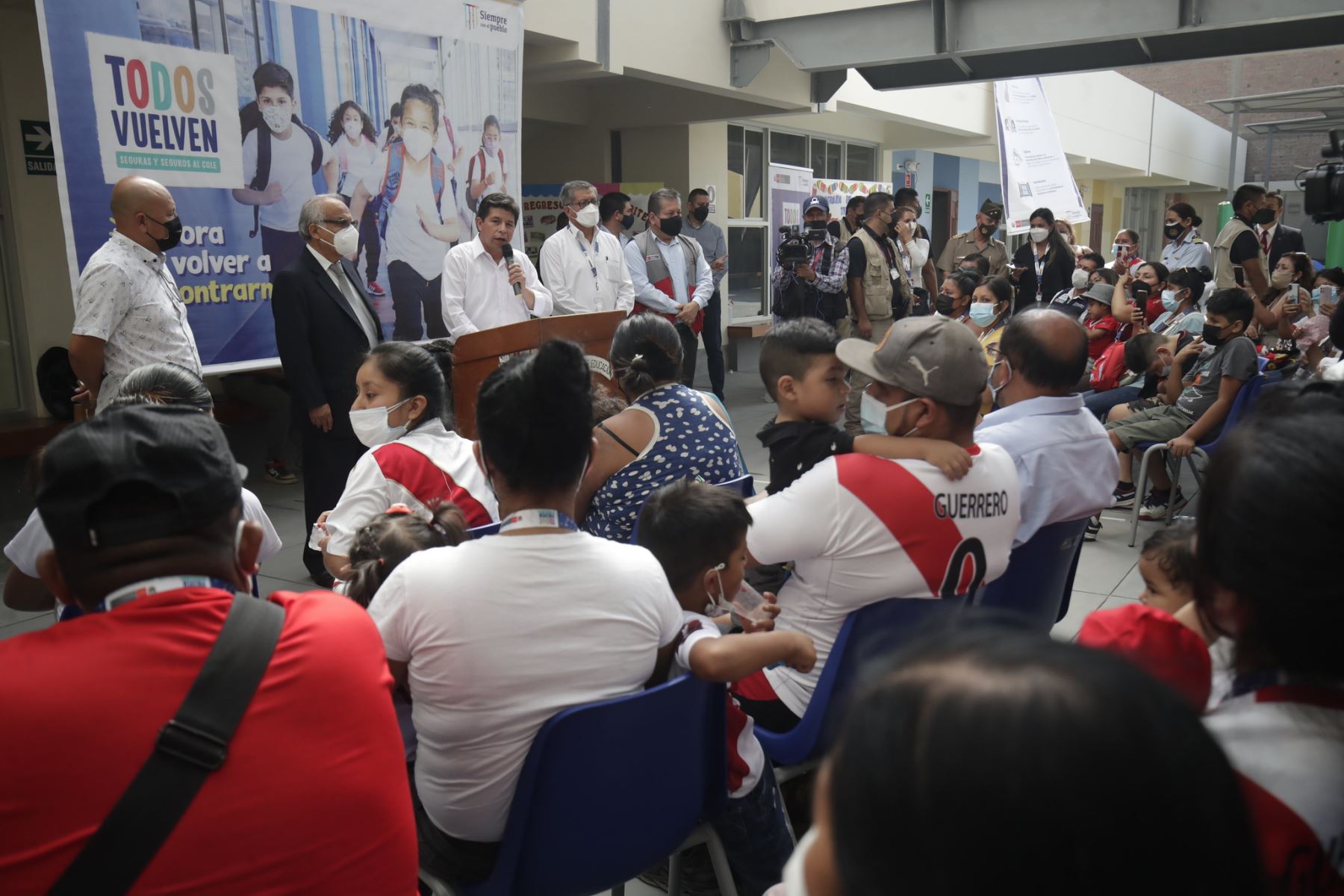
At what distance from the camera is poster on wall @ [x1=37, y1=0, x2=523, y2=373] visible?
13.2 ft

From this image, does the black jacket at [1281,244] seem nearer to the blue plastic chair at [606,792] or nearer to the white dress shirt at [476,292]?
the white dress shirt at [476,292]

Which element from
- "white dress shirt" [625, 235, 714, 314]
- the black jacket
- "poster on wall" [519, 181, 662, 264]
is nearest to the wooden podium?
"white dress shirt" [625, 235, 714, 314]

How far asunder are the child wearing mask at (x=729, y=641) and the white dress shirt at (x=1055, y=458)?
878 mm

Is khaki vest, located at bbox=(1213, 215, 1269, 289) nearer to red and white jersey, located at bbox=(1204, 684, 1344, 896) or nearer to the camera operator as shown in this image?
the camera operator

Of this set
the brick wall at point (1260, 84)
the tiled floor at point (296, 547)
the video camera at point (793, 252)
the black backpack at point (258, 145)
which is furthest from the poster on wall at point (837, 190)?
the brick wall at point (1260, 84)

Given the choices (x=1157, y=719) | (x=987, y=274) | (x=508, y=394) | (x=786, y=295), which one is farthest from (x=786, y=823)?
(x=987, y=274)

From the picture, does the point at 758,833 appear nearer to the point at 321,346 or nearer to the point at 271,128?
the point at 321,346

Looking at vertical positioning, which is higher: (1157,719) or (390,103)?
(390,103)

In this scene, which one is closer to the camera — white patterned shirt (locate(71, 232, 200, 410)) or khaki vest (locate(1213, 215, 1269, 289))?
white patterned shirt (locate(71, 232, 200, 410))

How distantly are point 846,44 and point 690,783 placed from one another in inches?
313

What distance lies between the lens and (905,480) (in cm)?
187

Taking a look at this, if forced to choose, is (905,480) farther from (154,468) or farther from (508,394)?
(154,468)

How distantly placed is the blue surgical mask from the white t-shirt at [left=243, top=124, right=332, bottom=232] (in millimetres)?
3841

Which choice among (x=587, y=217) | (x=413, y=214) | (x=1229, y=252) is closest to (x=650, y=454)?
(x=413, y=214)
